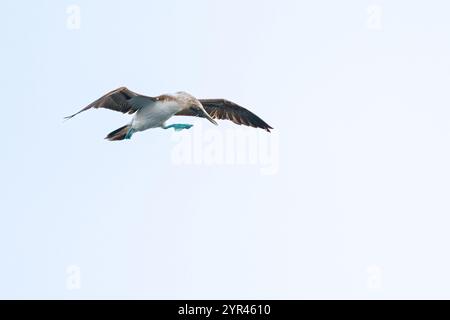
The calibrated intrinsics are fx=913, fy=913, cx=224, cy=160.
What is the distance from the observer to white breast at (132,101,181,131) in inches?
1177

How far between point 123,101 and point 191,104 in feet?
7.47

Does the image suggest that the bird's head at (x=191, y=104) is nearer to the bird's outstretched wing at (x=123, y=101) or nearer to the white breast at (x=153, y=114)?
the white breast at (x=153, y=114)

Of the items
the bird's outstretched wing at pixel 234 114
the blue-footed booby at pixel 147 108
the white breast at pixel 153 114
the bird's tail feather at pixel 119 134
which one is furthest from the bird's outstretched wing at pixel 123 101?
the bird's outstretched wing at pixel 234 114

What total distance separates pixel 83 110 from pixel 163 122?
389 centimetres

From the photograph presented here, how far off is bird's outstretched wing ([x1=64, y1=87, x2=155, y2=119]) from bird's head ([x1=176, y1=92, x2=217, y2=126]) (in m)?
0.99

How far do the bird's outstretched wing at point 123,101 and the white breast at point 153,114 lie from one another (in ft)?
0.84

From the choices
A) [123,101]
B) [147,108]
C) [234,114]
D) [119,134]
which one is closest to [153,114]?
[147,108]

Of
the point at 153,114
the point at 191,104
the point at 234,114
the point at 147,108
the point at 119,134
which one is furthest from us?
the point at 234,114

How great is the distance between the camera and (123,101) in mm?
30109

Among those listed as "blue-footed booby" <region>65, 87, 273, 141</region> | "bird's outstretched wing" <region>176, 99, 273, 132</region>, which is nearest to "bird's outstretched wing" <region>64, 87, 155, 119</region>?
"blue-footed booby" <region>65, 87, 273, 141</region>

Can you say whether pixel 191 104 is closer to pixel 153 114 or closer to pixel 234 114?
pixel 153 114

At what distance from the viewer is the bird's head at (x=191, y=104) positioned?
30234mm
